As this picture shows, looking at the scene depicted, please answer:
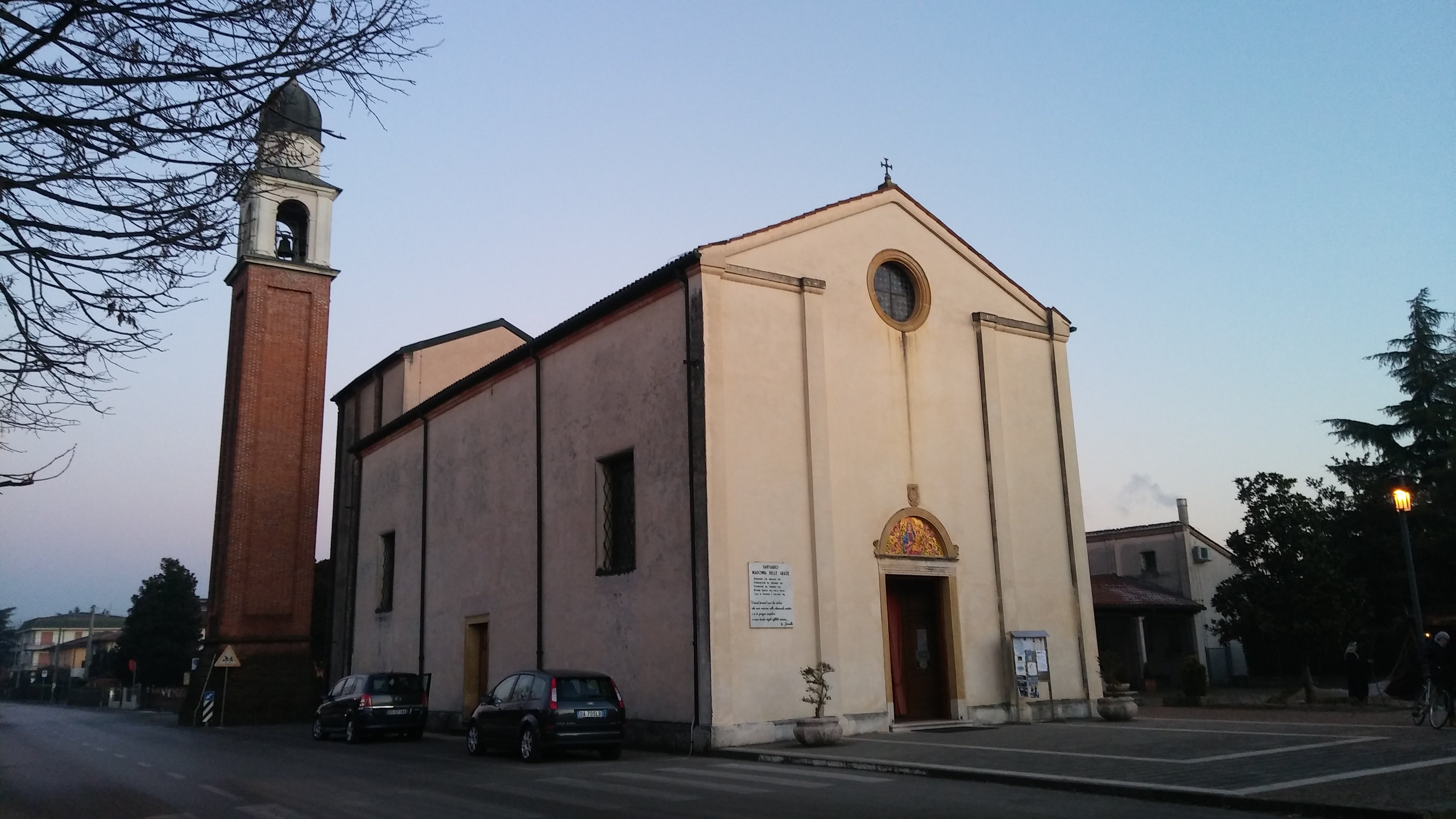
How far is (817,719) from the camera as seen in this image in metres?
15.5

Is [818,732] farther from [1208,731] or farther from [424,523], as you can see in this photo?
[424,523]

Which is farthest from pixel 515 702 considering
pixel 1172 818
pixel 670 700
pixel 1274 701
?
pixel 1274 701

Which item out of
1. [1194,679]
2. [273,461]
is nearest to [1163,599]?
[1194,679]

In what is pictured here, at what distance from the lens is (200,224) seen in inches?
263

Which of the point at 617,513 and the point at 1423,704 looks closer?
the point at 1423,704

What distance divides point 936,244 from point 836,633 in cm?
851

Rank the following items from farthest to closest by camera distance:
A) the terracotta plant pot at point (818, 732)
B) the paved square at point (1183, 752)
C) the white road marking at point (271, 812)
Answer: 1. the terracotta plant pot at point (818, 732)
2. the paved square at point (1183, 752)
3. the white road marking at point (271, 812)

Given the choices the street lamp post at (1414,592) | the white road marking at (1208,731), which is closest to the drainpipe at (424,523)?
the white road marking at (1208,731)

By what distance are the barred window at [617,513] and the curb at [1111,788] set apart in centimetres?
544

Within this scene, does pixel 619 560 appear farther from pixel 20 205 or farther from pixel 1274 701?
pixel 1274 701

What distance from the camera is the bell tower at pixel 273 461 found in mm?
30922

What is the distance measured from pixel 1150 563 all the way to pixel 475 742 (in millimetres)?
34275

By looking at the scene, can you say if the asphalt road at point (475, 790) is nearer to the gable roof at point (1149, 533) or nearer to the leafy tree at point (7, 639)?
the gable roof at point (1149, 533)

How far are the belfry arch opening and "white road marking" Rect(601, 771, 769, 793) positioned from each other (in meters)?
26.8
